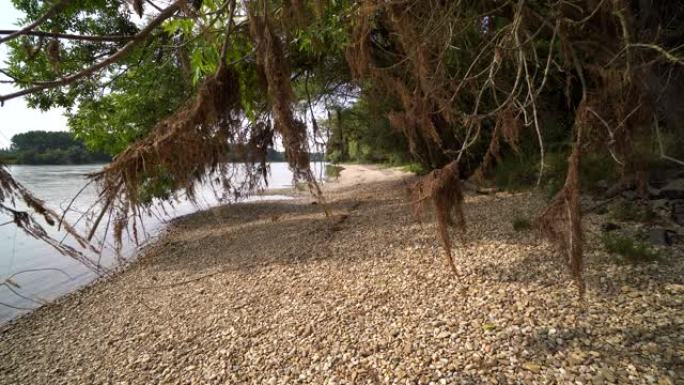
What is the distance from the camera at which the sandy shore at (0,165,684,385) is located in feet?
9.62

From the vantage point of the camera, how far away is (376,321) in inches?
154

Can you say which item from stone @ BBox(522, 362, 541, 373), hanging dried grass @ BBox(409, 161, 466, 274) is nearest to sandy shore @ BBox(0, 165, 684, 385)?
stone @ BBox(522, 362, 541, 373)

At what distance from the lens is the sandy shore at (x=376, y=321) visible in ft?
9.62

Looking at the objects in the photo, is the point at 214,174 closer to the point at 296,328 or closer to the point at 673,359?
the point at 296,328

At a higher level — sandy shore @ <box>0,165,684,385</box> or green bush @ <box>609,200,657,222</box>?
green bush @ <box>609,200,657,222</box>

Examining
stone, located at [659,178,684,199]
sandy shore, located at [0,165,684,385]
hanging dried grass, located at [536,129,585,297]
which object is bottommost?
sandy shore, located at [0,165,684,385]

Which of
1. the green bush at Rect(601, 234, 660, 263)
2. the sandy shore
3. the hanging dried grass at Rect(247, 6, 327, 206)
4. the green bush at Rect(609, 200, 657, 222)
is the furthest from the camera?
the green bush at Rect(609, 200, 657, 222)

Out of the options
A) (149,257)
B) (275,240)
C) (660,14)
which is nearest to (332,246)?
(275,240)

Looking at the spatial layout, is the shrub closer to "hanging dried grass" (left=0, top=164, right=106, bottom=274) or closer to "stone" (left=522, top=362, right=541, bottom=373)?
"stone" (left=522, top=362, right=541, bottom=373)

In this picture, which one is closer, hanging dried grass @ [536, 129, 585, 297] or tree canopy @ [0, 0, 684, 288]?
hanging dried grass @ [536, 129, 585, 297]

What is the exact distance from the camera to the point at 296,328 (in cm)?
409

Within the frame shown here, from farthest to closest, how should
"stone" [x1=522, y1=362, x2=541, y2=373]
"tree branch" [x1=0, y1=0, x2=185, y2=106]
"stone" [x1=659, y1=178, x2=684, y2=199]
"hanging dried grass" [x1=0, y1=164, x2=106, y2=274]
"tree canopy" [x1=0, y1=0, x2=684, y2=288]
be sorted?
"stone" [x1=659, y1=178, x2=684, y2=199], "stone" [x1=522, y1=362, x2=541, y2=373], "tree canopy" [x1=0, y1=0, x2=684, y2=288], "tree branch" [x1=0, y1=0, x2=185, y2=106], "hanging dried grass" [x1=0, y1=164, x2=106, y2=274]

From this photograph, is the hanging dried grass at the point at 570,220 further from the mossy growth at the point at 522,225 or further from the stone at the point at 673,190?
the stone at the point at 673,190

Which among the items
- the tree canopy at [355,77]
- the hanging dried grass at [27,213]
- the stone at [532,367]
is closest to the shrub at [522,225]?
the tree canopy at [355,77]
